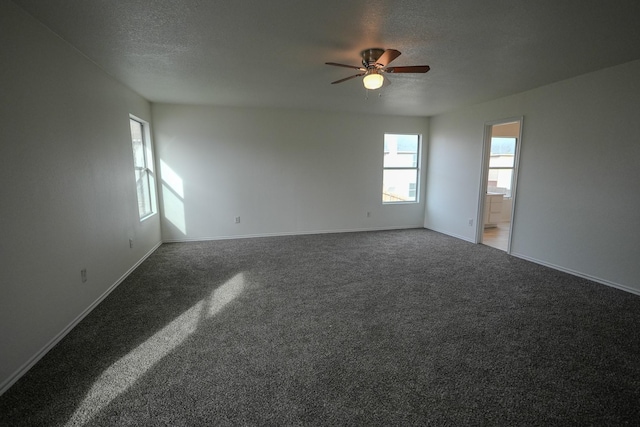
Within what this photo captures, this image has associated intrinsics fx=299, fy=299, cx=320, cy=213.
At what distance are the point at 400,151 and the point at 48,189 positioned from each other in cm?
568

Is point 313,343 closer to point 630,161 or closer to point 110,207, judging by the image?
point 110,207

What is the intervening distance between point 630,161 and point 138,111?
6053 millimetres

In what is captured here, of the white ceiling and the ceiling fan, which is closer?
the white ceiling

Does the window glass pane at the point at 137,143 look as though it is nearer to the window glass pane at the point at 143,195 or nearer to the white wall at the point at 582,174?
the window glass pane at the point at 143,195

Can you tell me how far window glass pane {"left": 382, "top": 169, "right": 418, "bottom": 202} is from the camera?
20.9 ft

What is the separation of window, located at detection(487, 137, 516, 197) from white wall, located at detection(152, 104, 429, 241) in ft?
6.69

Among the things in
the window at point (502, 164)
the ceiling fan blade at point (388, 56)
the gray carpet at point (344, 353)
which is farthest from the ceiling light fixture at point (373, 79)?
the window at point (502, 164)

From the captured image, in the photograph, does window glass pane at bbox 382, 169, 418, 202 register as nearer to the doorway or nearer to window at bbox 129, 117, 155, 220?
the doorway

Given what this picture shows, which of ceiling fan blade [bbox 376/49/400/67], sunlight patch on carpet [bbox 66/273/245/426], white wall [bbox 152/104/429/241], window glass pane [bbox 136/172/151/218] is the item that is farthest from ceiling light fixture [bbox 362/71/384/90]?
window glass pane [bbox 136/172/151/218]

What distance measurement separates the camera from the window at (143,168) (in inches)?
179

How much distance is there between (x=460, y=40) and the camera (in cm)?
248

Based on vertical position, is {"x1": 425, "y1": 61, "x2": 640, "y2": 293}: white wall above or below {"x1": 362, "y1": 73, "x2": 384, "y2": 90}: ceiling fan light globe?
below

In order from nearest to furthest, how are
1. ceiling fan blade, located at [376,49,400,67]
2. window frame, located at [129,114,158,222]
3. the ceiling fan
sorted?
ceiling fan blade, located at [376,49,400,67] < the ceiling fan < window frame, located at [129,114,158,222]

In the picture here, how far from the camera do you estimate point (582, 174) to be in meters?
3.55
